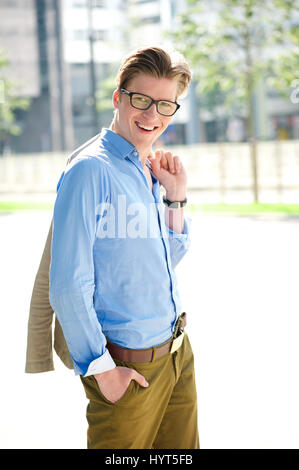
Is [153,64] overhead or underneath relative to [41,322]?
overhead

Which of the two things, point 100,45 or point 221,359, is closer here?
point 221,359

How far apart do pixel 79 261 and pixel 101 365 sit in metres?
0.32

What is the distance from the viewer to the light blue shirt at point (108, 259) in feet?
6.50

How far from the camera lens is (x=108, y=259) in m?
2.07

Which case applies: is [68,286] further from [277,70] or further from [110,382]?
[277,70]

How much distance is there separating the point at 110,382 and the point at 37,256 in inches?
341

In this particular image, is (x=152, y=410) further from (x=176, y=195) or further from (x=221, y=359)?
(x=221, y=359)

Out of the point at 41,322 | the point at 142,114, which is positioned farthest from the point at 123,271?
the point at 142,114

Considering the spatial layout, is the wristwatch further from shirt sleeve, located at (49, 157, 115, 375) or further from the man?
shirt sleeve, located at (49, 157, 115, 375)

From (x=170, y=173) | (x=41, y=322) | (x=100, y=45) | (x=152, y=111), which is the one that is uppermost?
(x=100, y=45)

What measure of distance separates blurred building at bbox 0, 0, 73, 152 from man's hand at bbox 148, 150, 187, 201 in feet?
90.8

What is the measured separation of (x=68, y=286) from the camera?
198 centimetres

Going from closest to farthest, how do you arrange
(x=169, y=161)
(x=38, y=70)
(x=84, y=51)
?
1. (x=169, y=161)
2. (x=38, y=70)
3. (x=84, y=51)

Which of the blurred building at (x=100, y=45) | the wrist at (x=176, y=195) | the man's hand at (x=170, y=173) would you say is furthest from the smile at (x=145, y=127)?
the blurred building at (x=100, y=45)
